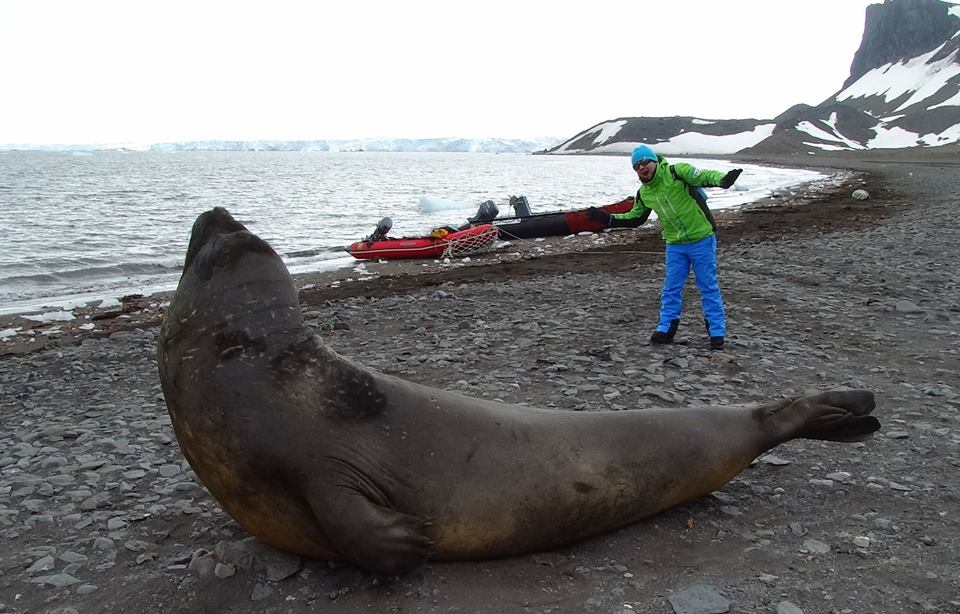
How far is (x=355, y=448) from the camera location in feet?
11.3

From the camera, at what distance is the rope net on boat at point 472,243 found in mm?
19188

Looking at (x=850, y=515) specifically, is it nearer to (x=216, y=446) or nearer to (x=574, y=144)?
(x=216, y=446)

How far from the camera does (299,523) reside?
135 inches

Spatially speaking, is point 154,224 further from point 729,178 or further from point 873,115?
point 873,115

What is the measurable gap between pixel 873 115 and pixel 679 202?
484 ft

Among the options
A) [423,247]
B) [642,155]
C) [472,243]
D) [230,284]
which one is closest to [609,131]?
[472,243]

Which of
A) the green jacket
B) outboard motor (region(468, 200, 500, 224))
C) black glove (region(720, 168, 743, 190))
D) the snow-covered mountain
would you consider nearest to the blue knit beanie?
the green jacket

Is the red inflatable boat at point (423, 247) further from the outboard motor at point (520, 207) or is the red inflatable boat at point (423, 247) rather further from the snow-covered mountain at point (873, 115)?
the snow-covered mountain at point (873, 115)

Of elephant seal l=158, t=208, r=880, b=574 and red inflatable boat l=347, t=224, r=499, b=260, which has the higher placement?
elephant seal l=158, t=208, r=880, b=574

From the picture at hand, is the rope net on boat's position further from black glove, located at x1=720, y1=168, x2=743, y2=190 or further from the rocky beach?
black glove, located at x1=720, y1=168, x2=743, y2=190

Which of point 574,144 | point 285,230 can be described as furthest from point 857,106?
point 285,230

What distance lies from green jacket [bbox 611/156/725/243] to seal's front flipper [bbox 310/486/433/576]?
5208 mm

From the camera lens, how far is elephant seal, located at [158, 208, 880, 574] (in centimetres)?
333

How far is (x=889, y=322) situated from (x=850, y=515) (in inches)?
205
